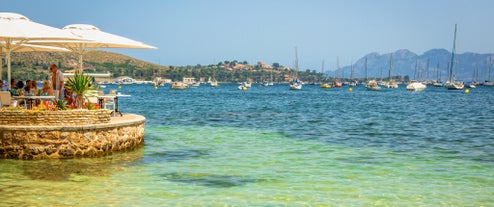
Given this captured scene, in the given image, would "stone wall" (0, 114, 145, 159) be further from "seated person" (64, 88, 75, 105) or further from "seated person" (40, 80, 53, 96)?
"seated person" (40, 80, 53, 96)

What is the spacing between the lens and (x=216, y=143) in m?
19.3

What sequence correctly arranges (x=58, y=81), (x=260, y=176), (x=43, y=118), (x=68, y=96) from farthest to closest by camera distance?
(x=68, y=96)
(x=58, y=81)
(x=43, y=118)
(x=260, y=176)

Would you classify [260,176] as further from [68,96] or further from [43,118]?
[68,96]

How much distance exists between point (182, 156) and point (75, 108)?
319 cm

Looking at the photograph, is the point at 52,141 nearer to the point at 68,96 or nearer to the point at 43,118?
the point at 43,118

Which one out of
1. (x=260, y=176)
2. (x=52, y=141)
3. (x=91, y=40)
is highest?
(x=91, y=40)

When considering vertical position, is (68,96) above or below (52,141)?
above

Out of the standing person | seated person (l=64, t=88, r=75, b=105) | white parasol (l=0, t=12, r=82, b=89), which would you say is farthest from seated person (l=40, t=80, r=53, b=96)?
white parasol (l=0, t=12, r=82, b=89)

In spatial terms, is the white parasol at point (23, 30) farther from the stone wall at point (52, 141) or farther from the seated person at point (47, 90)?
the stone wall at point (52, 141)

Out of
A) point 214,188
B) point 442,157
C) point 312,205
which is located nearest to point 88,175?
point 214,188

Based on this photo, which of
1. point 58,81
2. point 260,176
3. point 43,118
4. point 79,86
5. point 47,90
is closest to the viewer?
point 260,176

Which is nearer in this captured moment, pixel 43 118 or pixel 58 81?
pixel 43 118

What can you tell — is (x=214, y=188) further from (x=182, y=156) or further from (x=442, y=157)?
(x=442, y=157)

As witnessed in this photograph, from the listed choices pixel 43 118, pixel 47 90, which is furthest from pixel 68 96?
pixel 43 118
